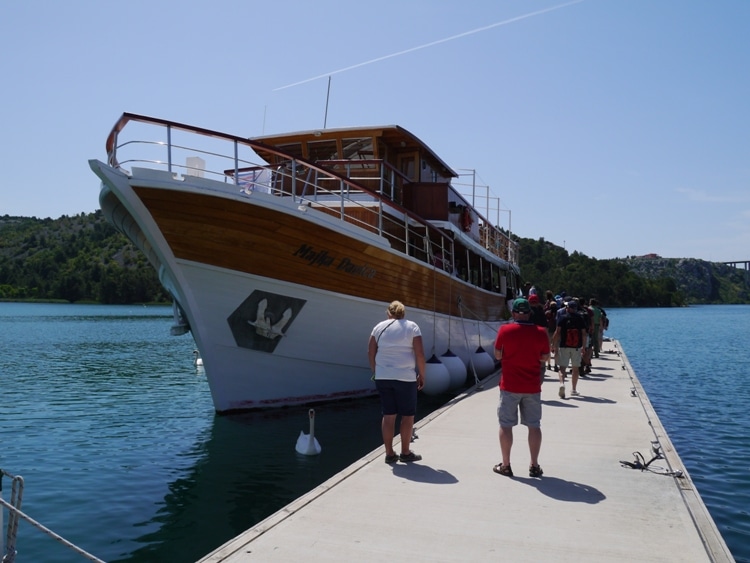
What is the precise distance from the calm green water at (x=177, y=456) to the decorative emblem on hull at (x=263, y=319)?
137 cm

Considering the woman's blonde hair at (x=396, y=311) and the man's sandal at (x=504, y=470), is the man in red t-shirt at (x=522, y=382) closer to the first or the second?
the man's sandal at (x=504, y=470)

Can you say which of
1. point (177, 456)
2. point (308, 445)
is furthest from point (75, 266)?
point (308, 445)

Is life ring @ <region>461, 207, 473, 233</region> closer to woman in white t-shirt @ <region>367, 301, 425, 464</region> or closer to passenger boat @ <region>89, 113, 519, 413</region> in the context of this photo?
passenger boat @ <region>89, 113, 519, 413</region>

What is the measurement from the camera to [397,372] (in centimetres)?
672

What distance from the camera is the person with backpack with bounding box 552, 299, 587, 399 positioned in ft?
36.1

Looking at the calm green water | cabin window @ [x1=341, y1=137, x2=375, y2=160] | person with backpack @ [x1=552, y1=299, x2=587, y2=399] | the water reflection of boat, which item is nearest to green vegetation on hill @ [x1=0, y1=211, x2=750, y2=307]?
the calm green water

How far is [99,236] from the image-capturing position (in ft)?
508

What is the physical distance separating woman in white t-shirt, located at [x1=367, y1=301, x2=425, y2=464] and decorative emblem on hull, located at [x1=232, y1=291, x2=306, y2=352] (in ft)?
14.5

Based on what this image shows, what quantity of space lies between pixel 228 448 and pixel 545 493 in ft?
18.7

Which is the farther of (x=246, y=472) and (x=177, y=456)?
(x=177, y=456)

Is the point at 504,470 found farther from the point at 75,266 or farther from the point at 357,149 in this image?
the point at 75,266

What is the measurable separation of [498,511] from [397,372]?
1916mm

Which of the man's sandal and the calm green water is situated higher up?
the man's sandal

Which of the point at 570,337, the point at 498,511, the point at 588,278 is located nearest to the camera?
the point at 498,511
